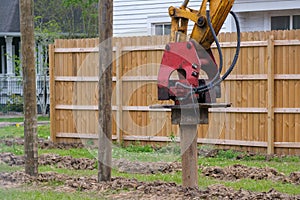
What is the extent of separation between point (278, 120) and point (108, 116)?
5.44 meters

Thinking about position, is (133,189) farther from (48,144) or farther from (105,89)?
(48,144)

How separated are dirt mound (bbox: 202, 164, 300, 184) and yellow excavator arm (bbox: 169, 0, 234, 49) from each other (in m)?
3.16

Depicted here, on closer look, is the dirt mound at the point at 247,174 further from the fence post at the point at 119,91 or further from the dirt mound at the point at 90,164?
the fence post at the point at 119,91

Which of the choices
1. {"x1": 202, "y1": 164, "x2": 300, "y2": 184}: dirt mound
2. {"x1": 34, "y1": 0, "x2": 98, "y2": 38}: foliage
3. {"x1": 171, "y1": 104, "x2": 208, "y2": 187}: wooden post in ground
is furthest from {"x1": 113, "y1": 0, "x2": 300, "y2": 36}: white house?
{"x1": 171, "y1": 104, "x2": 208, "y2": 187}: wooden post in ground

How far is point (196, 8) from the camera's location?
20.0 metres

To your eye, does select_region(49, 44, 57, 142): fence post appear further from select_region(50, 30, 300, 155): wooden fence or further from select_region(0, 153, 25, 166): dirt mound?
select_region(0, 153, 25, 166): dirt mound

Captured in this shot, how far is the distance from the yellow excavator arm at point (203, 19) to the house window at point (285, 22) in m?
10.3

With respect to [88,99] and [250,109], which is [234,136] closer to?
[250,109]

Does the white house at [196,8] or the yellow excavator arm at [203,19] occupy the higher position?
the white house at [196,8]

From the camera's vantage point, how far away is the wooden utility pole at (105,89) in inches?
369

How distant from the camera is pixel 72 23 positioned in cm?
3111

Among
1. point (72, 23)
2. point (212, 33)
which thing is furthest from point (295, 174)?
point (72, 23)

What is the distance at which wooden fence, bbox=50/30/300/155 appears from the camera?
13.6 meters

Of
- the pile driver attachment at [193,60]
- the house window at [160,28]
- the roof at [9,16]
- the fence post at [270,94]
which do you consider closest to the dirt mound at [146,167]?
the fence post at [270,94]
